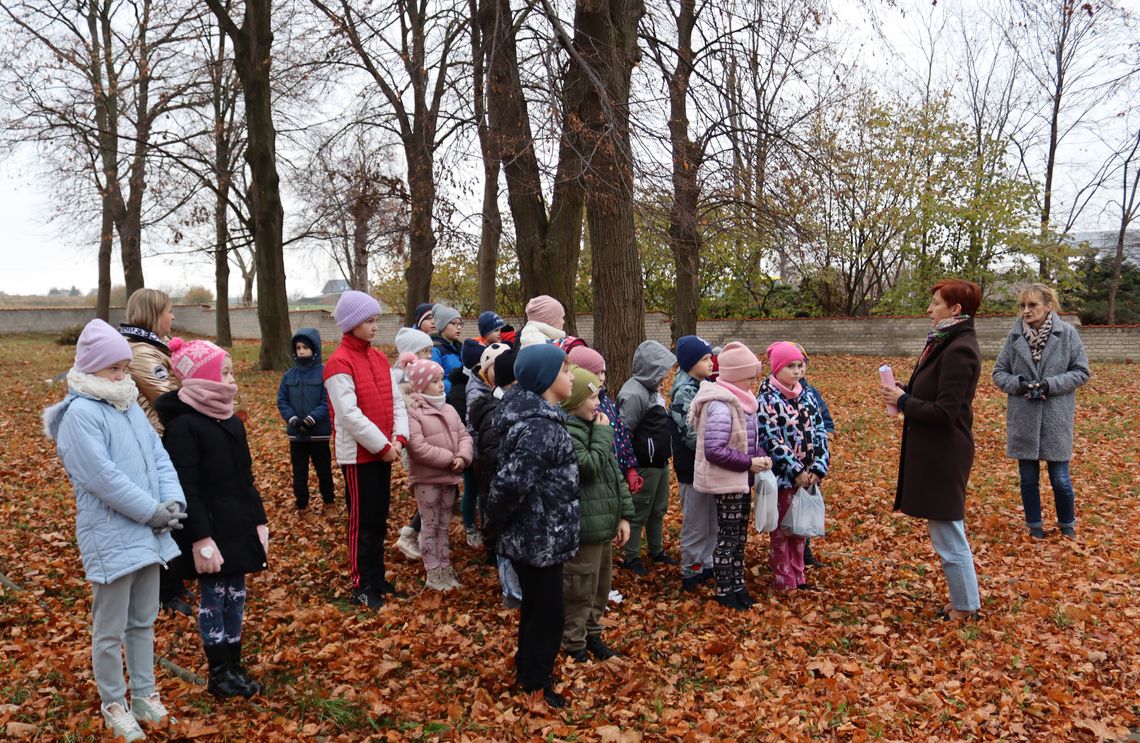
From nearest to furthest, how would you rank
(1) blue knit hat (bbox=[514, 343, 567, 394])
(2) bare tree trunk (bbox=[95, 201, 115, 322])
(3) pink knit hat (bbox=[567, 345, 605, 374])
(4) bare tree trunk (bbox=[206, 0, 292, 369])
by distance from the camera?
(1) blue knit hat (bbox=[514, 343, 567, 394])
(3) pink knit hat (bbox=[567, 345, 605, 374])
(4) bare tree trunk (bbox=[206, 0, 292, 369])
(2) bare tree trunk (bbox=[95, 201, 115, 322])

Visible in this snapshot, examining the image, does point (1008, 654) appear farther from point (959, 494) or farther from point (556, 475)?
point (556, 475)

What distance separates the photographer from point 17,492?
852 centimetres

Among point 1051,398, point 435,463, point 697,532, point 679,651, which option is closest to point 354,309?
point 435,463

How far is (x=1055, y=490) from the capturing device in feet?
22.3

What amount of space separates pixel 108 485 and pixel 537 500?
6.32 feet

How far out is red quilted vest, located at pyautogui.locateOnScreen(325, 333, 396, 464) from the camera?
5.21 m

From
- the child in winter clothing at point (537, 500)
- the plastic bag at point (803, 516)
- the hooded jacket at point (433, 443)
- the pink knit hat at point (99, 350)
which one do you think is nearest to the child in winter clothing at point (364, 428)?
the hooded jacket at point (433, 443)

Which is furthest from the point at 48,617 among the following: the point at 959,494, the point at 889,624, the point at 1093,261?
the point at 1093,261

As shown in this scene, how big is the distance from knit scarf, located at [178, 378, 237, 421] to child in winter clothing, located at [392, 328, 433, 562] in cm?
181

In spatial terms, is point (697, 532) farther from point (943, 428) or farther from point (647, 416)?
point (943, 428)

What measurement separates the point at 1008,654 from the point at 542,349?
3.25m

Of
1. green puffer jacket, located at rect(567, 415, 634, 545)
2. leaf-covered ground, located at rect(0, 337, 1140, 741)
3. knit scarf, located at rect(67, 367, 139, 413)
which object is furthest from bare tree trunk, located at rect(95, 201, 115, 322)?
green puffer jacket, located at rect(567, 415, 634, 545)

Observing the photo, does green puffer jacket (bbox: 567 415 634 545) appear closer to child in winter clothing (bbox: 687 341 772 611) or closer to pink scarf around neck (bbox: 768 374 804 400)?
child in winter clothing (bbox: 687 341 772 611)

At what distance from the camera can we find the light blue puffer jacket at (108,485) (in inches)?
137
